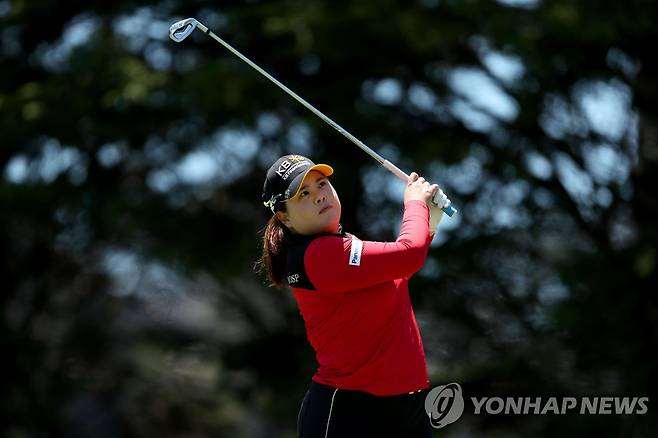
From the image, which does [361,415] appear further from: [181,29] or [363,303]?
[181,29]

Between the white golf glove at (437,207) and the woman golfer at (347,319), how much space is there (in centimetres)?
3

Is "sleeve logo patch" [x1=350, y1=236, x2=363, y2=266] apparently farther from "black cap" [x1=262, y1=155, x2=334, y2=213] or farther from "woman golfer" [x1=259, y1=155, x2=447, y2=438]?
"black cap" [x1=262, y1=155, x2=334, y2=213]

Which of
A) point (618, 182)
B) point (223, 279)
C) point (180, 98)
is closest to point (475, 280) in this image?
point (618, 182)

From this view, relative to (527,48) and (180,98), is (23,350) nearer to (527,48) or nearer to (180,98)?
(180,98)

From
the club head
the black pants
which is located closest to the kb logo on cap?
the black pants

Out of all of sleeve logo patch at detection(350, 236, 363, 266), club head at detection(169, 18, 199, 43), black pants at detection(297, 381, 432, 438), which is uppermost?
club head at detection(169, 18, 199, 43)

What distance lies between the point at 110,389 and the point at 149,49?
540cm

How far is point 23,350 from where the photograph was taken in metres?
13.7

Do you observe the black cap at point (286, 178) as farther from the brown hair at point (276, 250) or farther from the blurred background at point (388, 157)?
the blurred background at point (388, 157)

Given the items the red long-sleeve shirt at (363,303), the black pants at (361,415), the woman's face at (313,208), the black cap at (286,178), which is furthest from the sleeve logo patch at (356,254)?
the black pants at (361,415)

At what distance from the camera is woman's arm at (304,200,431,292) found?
3.52 metres

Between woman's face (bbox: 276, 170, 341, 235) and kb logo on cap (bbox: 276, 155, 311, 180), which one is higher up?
kb logo on cap (bbox: 276, 155, 311, 180)

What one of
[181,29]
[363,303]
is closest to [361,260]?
[363,303]

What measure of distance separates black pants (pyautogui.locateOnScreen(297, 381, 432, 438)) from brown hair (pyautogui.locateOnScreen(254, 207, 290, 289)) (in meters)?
0.41
